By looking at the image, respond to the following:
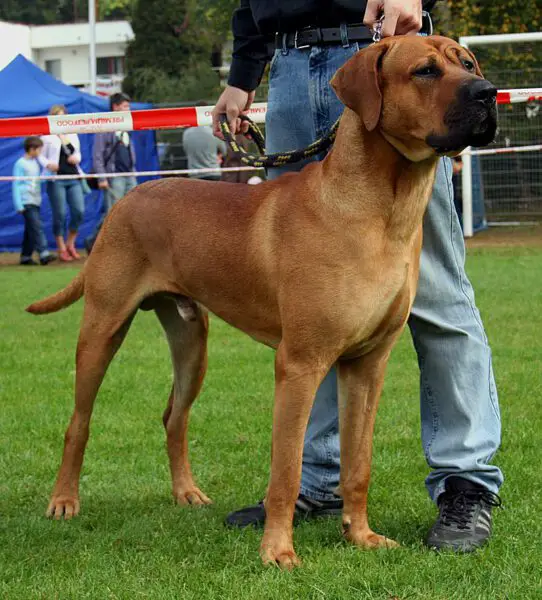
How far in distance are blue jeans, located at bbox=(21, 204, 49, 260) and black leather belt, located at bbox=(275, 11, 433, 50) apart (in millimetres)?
13218

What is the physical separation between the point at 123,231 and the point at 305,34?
1046 mm

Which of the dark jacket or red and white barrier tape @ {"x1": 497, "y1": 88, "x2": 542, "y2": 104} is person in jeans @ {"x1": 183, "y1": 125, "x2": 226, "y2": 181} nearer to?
red and white barrier tape @ {"x1": 497, "y1": 88, "x2": 542, "y2": 104}

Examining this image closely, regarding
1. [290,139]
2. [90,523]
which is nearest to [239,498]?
[90,523]

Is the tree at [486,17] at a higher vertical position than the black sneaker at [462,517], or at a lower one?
higher

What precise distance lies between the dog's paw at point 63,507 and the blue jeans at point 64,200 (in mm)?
12858

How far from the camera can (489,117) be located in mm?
3020

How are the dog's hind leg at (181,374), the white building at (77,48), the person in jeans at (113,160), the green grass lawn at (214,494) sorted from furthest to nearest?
the white building at (77,48), the person in jeans at (113,160), the dog's hind leg at (181,374), the green grass lawn at (214,494)

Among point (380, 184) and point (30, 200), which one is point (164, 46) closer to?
point (30, 200)

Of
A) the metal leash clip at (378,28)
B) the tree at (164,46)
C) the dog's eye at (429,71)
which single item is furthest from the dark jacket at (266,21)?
the tree at (164,46)

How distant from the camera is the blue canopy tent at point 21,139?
17781 mm

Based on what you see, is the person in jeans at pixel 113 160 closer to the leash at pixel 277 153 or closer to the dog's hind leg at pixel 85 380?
the leash at pixel 277 153

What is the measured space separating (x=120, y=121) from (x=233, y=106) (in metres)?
2.86

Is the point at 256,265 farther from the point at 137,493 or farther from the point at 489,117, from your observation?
the point at 137,493

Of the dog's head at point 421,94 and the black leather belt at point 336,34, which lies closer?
the dog's head at point 421,94
